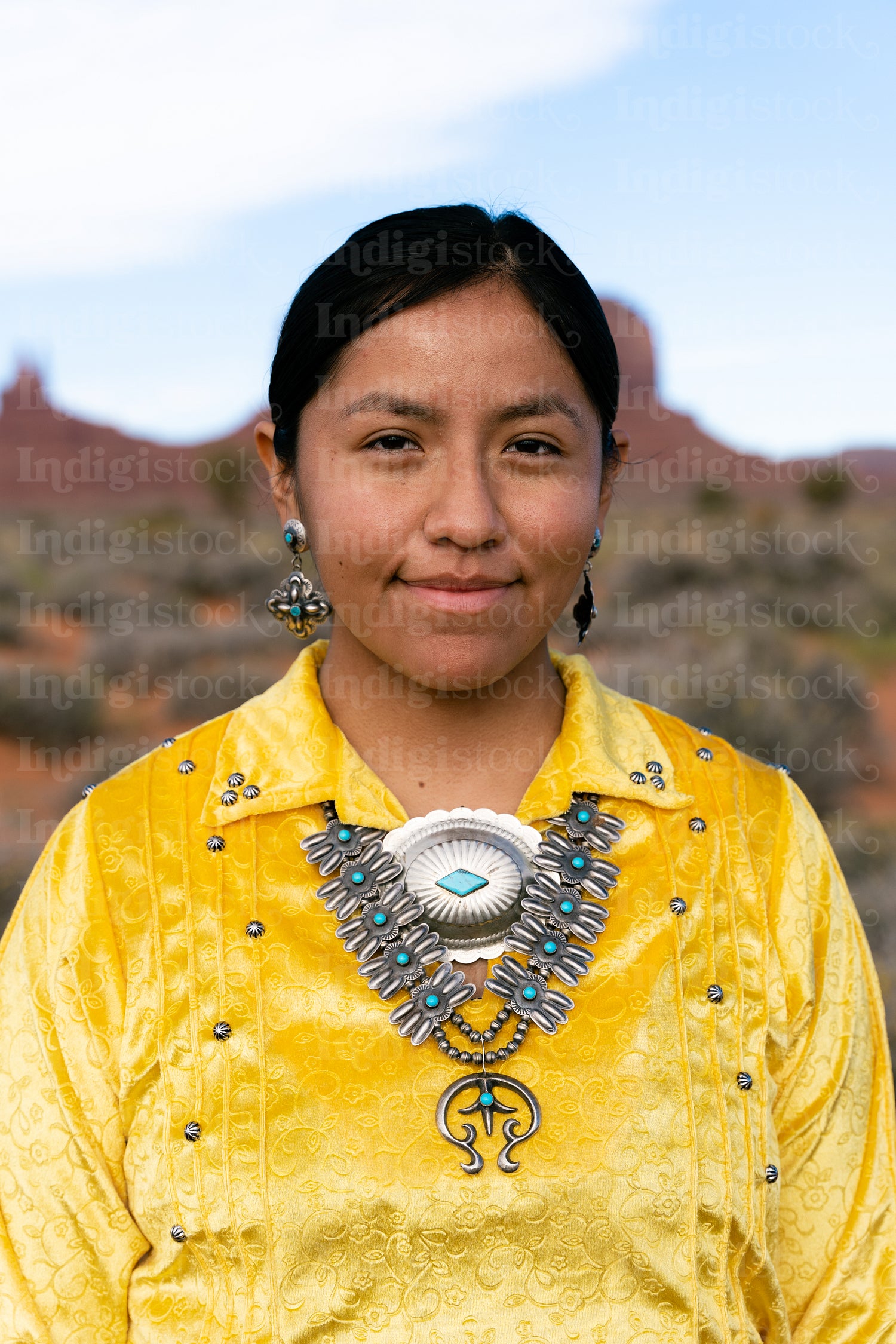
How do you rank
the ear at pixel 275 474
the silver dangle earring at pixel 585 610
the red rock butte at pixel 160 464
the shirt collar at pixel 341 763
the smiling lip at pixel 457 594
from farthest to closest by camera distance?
the red rock butte at pixel 160 464 → the silver dangle earring at pixel 585 610 → the ear at pixel 275 474 → the shirt collar at pixel 341 763 → the smiling lip at pixel 457 594

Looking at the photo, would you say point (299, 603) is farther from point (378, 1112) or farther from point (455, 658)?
point (378, 1112)

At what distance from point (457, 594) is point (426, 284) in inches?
18.4

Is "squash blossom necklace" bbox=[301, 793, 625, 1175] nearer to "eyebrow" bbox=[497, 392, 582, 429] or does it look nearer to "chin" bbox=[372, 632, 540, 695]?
"chin" bbox=[372, 632, 540, 695]

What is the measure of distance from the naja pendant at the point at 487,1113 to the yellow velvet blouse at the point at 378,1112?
0.07ft

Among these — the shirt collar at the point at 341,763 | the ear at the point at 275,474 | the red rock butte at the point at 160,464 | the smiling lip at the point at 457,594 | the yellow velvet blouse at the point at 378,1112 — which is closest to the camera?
the yellow velvet blouse at the point at 378,1112

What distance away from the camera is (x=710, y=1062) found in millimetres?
1826

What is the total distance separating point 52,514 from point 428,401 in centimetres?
2797

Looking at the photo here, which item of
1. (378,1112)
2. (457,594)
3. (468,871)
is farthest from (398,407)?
(378,1112)

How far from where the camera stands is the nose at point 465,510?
175cm

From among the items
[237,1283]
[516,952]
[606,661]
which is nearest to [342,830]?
[516,952]

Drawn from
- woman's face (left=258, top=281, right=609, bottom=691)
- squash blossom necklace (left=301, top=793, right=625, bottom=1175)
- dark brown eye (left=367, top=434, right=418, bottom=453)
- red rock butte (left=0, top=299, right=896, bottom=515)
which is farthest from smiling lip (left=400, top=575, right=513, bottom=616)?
red rock butte (left=0, top=299, right=896, bottom=515)

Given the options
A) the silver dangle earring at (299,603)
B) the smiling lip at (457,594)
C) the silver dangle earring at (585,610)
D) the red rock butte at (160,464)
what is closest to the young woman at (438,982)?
the smiling lip at (457,594)

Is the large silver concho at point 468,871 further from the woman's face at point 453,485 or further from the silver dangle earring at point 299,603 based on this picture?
the silver dangle earring at point 299,603

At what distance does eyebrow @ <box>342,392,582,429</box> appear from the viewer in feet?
5.85
